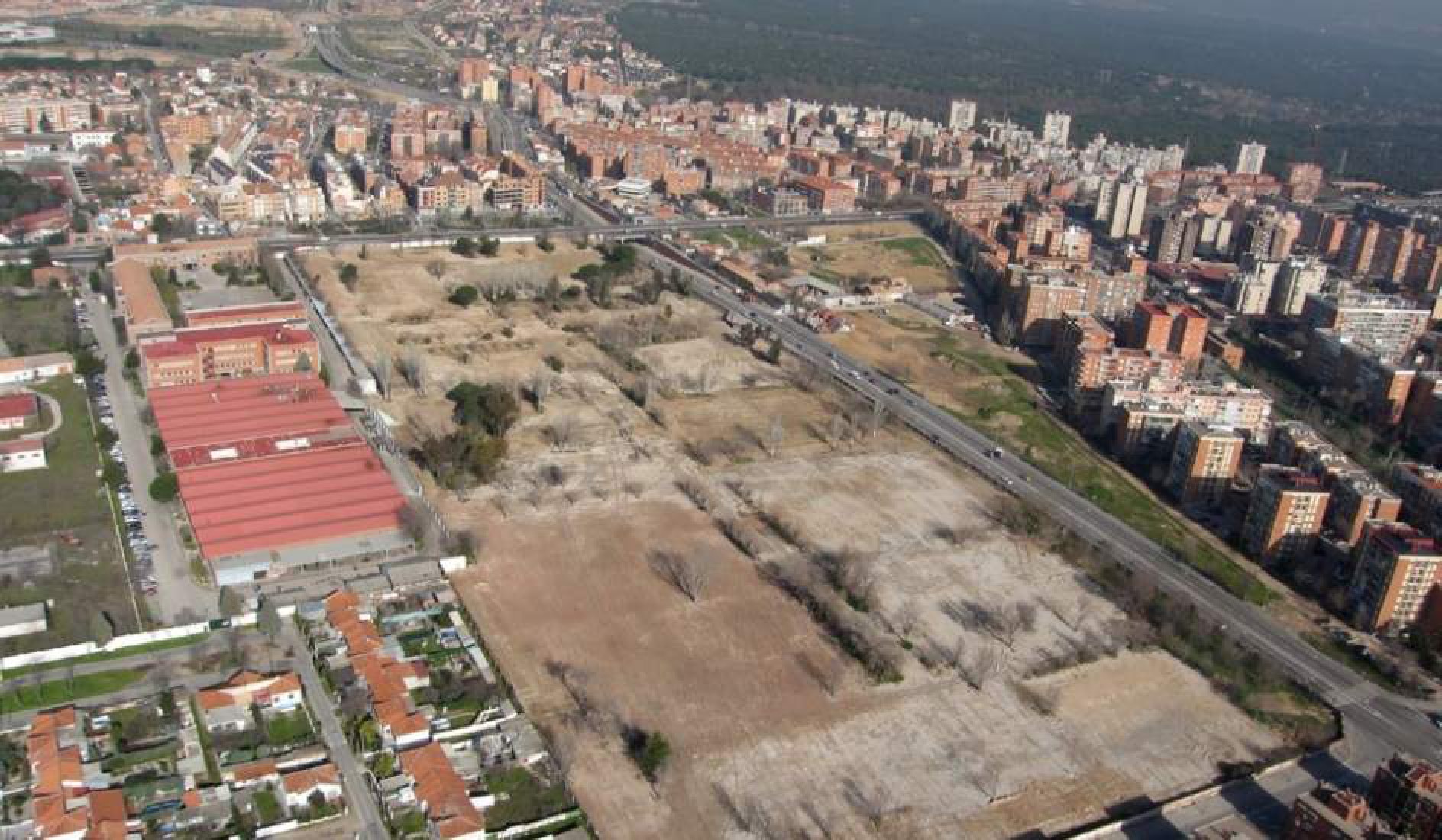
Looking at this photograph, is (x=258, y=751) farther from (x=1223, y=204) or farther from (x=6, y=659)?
(x=1223, y=204)

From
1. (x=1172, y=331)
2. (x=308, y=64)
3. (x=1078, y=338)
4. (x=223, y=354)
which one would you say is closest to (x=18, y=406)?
(x=223, y=354)

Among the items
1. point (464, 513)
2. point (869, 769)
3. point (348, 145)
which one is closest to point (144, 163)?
point (348, 145)

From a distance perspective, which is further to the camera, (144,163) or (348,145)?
(348,145)

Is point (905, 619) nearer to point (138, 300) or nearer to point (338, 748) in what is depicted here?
point (338, 748)

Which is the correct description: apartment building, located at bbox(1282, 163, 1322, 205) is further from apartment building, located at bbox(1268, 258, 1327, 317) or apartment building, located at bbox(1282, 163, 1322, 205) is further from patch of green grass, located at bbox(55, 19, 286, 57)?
patch of green grass, located at bbox(55, 19, 286, 57)

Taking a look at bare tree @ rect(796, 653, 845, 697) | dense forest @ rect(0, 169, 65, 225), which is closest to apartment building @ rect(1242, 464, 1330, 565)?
bare tree @ rect(796, 653, 845, 697)

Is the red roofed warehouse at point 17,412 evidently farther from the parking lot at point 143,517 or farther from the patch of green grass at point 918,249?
the patch of green grass at point 918,249

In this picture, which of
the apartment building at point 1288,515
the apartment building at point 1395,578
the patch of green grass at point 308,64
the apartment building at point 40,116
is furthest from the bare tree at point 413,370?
the patch of green grass at point 308,64
